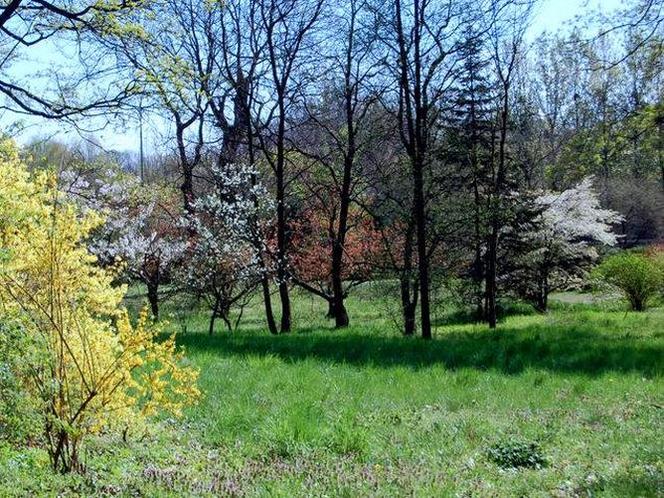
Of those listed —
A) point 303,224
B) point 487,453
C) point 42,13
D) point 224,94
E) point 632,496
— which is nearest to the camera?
point 632,496

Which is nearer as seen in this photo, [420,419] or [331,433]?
[331,433]

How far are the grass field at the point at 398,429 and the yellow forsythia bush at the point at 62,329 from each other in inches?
16.1

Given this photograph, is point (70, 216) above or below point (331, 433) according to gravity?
above

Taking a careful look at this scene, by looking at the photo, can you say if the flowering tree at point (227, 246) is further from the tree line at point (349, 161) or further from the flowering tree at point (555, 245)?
the flowering tree at point (555, 245)

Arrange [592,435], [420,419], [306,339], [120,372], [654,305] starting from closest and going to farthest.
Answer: [120,372], [592,435], [420,419], [306,339], [654,305]

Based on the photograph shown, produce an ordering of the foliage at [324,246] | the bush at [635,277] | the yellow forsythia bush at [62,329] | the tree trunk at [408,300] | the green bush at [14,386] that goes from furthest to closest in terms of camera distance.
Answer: the foliage at [324,246]
the bush at [635,277]
the tree trunk at [408,300]
the yellow forsythia bush at [62,329]
the green bush at [14,386]

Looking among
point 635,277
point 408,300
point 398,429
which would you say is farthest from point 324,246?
point 398,429

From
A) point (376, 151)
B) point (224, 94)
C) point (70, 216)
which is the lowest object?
point (70, 216)

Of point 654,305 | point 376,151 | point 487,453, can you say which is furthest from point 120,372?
point 654,305

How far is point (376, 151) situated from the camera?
17.0 meters

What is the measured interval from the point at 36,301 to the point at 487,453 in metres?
3.50

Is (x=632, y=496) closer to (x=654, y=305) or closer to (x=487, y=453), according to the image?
(x=487, y=453)

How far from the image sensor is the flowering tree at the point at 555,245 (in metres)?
20.2

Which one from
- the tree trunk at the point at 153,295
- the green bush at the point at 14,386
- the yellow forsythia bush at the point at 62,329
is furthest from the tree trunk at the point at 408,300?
the green bush at the point at 14,386
